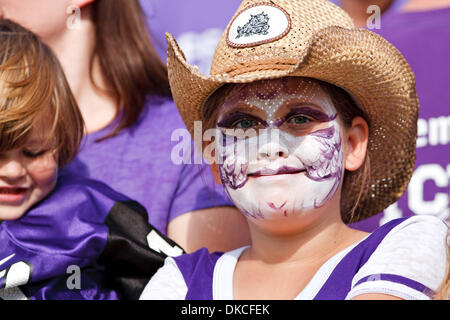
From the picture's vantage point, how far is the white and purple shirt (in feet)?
4.40

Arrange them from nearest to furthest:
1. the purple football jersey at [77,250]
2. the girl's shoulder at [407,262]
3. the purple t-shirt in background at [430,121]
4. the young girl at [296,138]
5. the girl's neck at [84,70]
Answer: the girl's shoulder at [407,262]
the young girl at [296,138]
the purple football jersey at [77,250]
the purple t-shirt in background at [430,121]
the girl's neck at [84,70]

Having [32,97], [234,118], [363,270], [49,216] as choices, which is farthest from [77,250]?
[363,270]

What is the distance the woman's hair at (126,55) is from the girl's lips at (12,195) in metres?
0.56

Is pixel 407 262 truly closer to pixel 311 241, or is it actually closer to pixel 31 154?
pixel 311 241

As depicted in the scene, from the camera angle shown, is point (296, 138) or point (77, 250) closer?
point (296, 138)

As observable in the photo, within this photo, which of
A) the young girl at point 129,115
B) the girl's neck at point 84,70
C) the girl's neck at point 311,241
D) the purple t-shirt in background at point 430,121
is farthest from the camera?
the girl's neck at point 84,70

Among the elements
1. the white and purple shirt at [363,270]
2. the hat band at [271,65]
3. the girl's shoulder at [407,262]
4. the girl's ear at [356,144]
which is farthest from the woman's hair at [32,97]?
the girl's shoulder at [407,262]

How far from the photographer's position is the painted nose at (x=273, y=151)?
1.54 m

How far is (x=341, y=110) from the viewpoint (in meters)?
1.65

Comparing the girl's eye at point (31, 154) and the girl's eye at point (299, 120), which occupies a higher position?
the girl's eye at point (299, 120)

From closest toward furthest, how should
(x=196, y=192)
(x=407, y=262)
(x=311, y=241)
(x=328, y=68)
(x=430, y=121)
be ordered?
(x=407, y=262), (x=328, y=68), (x=311, y=241), (x=196, y=192), (x=430, y=121)

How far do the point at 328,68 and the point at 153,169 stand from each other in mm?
784

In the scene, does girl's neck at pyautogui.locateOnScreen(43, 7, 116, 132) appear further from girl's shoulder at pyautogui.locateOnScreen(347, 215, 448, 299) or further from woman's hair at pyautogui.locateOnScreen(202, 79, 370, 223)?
girl's shoulder at pyautogui.locateOnScreen(347, 215, 448, 299)

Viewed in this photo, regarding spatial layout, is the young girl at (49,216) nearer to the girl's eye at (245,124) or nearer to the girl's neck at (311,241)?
the girl's neck at (311,241)
